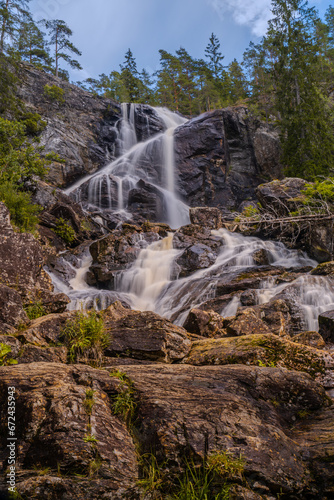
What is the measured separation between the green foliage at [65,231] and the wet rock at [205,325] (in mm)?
11208

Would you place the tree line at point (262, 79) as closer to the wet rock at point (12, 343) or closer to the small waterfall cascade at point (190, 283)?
the small waterfall cascade at point (190, 283)

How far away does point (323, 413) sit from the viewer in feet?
12.3

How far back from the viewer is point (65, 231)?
1700 cm

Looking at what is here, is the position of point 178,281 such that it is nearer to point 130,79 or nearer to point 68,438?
point 68,438

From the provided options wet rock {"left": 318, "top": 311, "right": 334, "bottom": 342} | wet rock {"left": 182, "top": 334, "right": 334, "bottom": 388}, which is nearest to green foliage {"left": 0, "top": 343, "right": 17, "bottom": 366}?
wet rock {"left": 182, "top": 334, "right": 334, "bottom": 388}

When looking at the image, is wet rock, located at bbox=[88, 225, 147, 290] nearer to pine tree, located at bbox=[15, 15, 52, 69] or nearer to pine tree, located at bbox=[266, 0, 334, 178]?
pine tree, located at bbox=[266, 0, 334, 178]

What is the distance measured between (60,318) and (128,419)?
2.97 m

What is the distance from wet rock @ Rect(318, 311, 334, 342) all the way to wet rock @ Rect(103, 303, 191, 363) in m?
3.54

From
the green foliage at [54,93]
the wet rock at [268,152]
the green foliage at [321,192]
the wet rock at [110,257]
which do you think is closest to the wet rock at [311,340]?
the green foliage at [321,192]

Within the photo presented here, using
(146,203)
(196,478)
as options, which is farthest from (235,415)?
(146,203)

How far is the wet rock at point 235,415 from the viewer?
2711mm

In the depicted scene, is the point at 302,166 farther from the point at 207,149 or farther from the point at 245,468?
the point at 245,468

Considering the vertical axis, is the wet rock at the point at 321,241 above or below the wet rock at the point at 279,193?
below

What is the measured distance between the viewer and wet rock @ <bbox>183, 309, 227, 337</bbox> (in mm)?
7254
